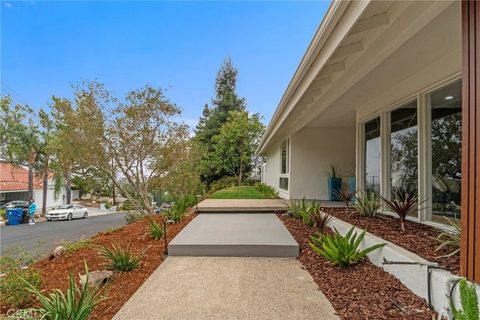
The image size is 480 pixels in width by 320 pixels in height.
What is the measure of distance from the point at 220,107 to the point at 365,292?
29445 millimetres

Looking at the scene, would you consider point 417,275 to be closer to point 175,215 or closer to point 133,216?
point 175,215

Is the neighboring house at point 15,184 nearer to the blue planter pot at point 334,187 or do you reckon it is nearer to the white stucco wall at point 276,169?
the white stucco wall at point 276,169

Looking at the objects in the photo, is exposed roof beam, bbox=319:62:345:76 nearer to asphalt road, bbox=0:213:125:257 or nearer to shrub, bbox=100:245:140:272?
shrub, bbox=100:245:140:272

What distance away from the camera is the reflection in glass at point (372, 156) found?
20.9ft

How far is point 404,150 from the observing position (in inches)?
207

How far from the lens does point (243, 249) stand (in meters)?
4.23

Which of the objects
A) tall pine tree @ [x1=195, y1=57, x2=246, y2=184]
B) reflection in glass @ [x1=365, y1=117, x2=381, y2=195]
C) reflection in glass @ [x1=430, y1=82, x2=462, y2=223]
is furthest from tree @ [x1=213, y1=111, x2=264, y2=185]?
Answer: reflection in glass @ [x1=430, y1=82, x2=462, y2=223]

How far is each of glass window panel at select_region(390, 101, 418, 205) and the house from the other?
0.06 feet

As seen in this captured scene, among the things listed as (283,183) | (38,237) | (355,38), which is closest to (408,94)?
(355,38)

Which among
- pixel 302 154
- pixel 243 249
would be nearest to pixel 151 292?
pixel 243 249

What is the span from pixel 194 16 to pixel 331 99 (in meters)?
7.25

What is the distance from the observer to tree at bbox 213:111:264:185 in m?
21.3

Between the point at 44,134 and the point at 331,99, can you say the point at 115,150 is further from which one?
the point at 44,134

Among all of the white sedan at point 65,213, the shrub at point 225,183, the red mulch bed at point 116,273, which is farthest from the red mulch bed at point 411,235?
the white sedan at point 65,213
